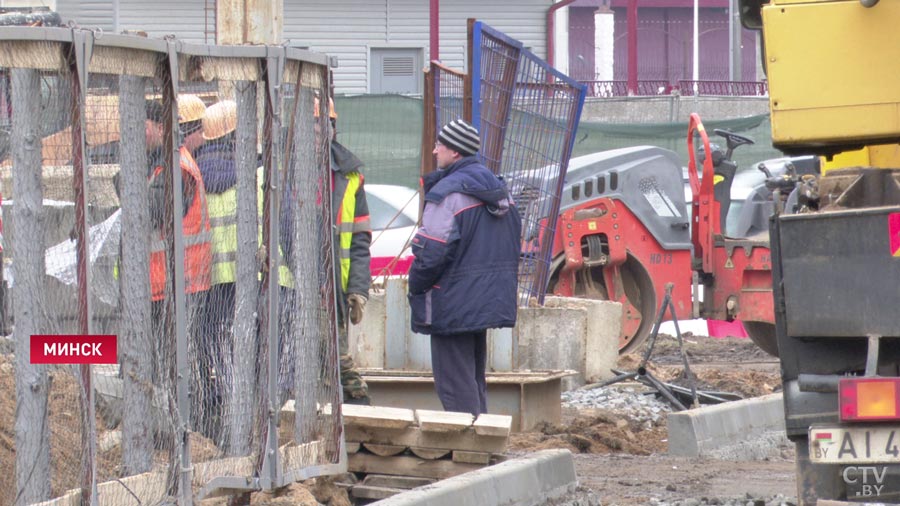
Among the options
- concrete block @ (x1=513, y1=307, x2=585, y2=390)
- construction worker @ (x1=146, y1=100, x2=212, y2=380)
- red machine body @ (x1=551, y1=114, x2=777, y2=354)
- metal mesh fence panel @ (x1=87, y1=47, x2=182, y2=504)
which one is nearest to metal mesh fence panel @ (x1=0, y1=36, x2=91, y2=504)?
metal mesh fence panel @ (x1=87, y1=47, x2=182, y2=504)

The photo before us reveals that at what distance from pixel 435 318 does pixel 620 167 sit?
5.62 meters

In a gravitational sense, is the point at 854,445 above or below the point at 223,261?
below

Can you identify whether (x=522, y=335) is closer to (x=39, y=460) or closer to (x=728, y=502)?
(x=728, y=502)

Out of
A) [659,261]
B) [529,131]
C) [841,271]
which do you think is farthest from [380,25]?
[841,271]

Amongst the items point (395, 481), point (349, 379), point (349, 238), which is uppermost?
point (349, 238)

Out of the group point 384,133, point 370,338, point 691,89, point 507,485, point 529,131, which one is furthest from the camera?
point 691,89

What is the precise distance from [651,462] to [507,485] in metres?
2.08

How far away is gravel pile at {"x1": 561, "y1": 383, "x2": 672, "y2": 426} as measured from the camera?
10.4 metres

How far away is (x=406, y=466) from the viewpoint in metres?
7.07

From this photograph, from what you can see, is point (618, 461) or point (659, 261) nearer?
point (618, 461)

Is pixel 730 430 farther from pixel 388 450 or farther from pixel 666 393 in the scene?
pixel 388 450

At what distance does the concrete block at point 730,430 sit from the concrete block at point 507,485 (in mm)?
1540

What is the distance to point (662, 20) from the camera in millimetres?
59500
